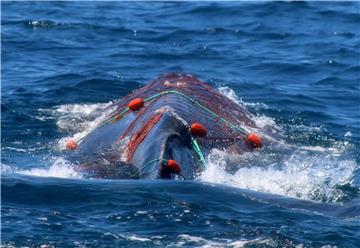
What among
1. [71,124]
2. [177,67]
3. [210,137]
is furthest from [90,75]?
[210,137]

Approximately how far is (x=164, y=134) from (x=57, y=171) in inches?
59.2

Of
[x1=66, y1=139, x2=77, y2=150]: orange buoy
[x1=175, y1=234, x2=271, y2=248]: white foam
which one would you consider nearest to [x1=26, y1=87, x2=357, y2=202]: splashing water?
[x1=66, y1=139, x2=77, y2=150]: orange buoy

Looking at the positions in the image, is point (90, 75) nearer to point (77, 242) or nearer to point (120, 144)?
point (120, 144)

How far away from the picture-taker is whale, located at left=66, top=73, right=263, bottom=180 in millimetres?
12406

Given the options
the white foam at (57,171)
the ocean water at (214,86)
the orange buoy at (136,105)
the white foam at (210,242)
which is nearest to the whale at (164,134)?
the orange buoy at (136,105)

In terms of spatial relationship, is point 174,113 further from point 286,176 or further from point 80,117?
point 80,117

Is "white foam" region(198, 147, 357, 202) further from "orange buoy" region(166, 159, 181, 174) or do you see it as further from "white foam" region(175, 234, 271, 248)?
"white foam" region(175, 234, 271, 248)

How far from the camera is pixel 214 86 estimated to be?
2061 cm

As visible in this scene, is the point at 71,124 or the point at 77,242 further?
the point at 71,124

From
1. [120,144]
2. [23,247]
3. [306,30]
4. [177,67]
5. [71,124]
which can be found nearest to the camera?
[23,247]

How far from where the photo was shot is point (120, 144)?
1397 centimetres

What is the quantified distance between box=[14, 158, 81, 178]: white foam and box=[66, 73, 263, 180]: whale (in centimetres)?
15

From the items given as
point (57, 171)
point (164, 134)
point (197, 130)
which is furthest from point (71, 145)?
point (164, 134)

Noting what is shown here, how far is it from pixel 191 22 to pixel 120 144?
14.6m
